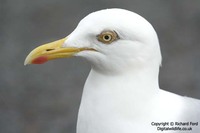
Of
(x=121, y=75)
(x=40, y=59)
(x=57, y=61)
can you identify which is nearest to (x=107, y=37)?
(x=121, y=75)

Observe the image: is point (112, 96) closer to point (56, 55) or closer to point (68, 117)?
point (56, 55)

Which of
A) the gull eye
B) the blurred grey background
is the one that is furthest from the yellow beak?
the blurred grey background

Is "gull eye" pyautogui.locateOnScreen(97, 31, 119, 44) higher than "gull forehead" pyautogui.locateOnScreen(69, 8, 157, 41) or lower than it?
lower

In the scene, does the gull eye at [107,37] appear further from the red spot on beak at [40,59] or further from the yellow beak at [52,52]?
the red spot on beak at [40,59]

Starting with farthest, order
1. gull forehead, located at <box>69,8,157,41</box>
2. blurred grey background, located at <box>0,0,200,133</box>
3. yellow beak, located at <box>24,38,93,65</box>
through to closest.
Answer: blurred grey background, located at <box>0,0,200,133</box>, yellow beak, located at <box>24,38,93,65</box>, gull forehead, located at <box>69,8,157,41</box>

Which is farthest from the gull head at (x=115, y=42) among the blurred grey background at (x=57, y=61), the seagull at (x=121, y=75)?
the blurred grey background at (x=57, y=61)

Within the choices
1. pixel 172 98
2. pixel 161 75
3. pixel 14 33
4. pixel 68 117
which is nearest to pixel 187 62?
pixel 161 75

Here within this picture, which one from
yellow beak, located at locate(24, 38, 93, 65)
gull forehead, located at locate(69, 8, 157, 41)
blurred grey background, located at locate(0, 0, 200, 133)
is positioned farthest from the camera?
blurred grey background, located at locate(0, 0, 200, 133)

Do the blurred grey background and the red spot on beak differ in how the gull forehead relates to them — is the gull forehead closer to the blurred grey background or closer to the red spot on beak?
the red spot on beak
